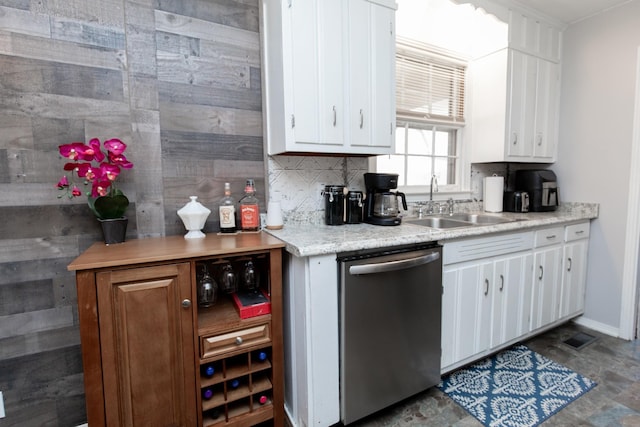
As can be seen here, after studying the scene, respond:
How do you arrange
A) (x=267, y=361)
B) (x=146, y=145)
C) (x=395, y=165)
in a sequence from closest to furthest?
(x=267, y=361) < (x=146, y=145) < (x=395, y=165)

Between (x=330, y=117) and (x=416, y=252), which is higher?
(x=330, y=117)

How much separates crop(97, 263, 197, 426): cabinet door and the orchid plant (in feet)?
1.38

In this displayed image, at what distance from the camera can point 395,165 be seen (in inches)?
95.1

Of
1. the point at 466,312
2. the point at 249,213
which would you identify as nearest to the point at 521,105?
the point at 466,312

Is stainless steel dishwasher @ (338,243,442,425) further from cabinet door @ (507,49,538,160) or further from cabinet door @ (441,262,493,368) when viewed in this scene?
cabinet door @ (507,49,538,160)

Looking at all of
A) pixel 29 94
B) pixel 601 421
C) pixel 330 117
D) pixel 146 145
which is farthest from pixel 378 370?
pixel 29 94

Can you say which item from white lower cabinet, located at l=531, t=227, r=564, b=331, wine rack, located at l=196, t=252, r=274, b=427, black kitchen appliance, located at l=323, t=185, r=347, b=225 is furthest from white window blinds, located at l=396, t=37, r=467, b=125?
wine rack, located at l=196, t=252, r=274, b=427

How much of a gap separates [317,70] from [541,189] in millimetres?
2280

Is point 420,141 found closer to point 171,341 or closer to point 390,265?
point 390,265

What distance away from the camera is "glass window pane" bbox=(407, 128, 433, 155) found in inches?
98.5

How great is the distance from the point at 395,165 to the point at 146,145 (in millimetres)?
1749

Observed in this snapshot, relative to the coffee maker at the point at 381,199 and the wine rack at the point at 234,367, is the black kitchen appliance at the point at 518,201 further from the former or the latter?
the wine rack at the point at 234,367

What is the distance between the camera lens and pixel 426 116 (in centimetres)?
250

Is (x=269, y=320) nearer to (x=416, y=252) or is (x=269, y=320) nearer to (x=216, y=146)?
(x=416, y=252)
